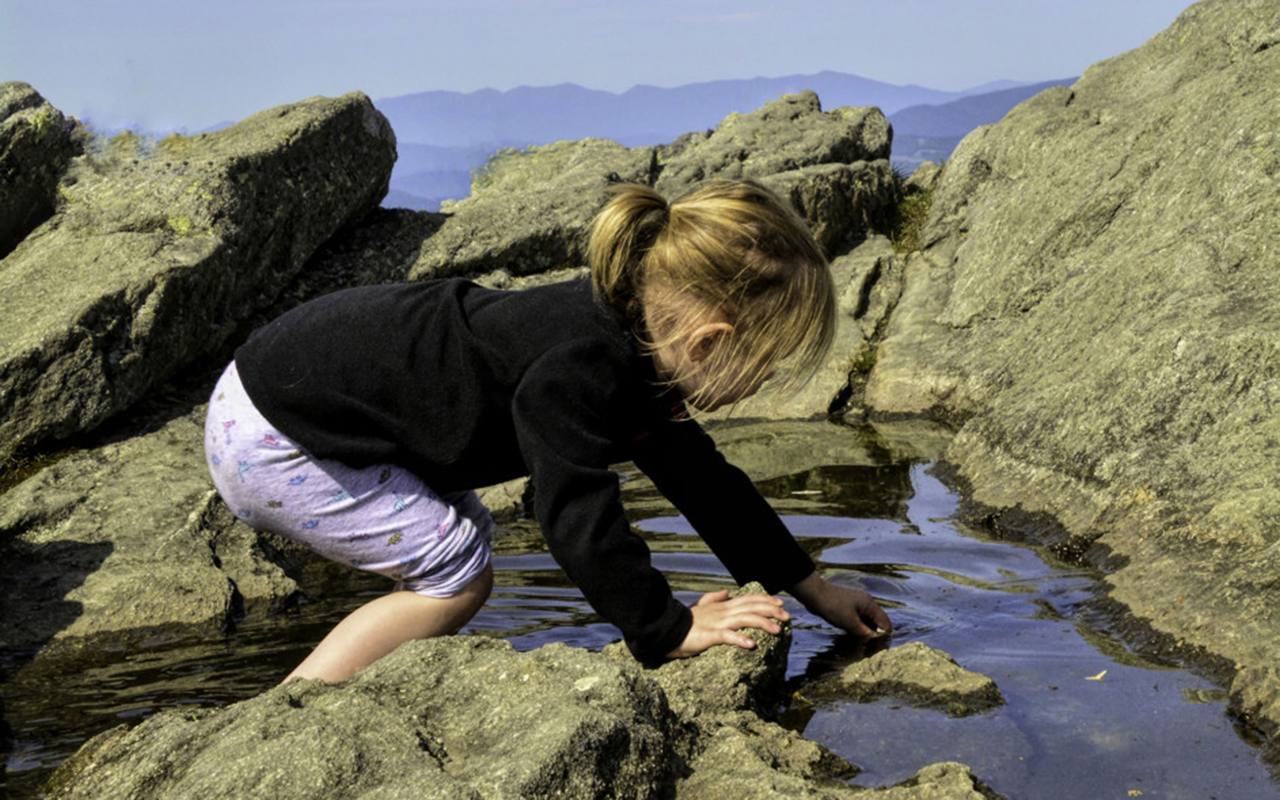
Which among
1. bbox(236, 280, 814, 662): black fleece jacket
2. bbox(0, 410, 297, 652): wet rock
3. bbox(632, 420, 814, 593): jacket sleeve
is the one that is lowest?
bbox(0, 410, 297, 652): wet rock

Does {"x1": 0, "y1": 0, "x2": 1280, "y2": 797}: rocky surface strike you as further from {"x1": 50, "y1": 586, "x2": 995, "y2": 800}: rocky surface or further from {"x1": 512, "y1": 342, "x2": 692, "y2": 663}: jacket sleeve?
{"x1": 512, "y1": 342, "x2": 692, "y2": 663}: jacket sleeve

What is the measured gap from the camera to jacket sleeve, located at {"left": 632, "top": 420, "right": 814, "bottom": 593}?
11.2ft

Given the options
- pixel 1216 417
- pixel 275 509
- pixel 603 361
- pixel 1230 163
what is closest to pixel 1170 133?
pixel 1230 163

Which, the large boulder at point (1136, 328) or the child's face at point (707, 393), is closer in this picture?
the child's face at point (707, 393)

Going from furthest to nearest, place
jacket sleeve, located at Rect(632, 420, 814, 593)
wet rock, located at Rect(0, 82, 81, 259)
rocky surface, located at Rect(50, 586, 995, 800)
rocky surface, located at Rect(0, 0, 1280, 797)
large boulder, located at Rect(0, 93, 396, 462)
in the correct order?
1. wet rock, located at Rect(0, 82, 81, 259)
2. large boulder, located at Rect(0, 93, 396, 462)
3. jacket sleeve, located at Rect(632, 420, 814, 593)
4. rocky surface, located at Rect(0, 0, 1280, 797)
5. rocky surface, located at Rect(50, 586, 995, 800)

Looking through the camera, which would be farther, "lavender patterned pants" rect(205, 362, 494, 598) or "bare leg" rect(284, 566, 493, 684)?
"lavender patterned pants" rect(205, 362, 494, 598)

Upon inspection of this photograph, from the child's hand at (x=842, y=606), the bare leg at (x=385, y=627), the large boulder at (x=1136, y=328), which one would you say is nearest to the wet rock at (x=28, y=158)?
the bare leg at (x=385, y=627)

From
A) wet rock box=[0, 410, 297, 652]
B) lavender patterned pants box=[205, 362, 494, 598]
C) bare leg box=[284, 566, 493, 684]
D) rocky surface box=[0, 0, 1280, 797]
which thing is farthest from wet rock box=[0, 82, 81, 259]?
bare leg box=[284, 566, 493, 684]

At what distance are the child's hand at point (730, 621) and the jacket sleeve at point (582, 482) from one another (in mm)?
180

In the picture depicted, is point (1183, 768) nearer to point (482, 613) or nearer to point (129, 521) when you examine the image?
point (482, 613)

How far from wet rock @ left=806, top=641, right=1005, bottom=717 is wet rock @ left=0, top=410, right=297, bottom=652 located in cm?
249

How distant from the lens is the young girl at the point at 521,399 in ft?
9.12

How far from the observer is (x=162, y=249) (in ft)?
20.2

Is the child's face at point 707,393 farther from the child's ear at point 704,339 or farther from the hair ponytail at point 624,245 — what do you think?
the hair ponytail at point 624,245
